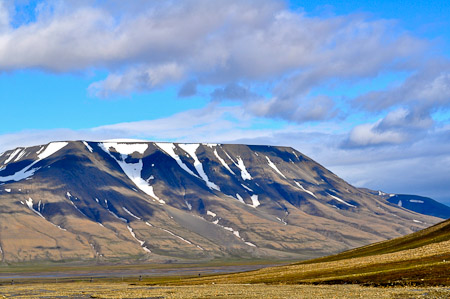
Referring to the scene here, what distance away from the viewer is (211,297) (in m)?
76.3

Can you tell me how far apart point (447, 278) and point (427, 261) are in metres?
22.2

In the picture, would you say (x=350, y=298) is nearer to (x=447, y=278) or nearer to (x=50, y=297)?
(x=447, y=278)

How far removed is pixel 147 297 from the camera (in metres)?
84.8

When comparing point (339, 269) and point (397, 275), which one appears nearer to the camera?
point (397, 275)

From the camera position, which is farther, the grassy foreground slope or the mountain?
the grassy foreground slope

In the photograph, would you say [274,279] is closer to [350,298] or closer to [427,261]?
[427,261]

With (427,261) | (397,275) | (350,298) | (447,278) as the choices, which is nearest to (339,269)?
(427,261)

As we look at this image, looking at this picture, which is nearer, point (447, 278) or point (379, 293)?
point (379, 293)

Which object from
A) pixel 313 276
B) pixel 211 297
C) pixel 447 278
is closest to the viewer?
pixel 447 278

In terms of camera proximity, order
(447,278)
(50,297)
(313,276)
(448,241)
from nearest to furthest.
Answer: (447,278)
(50,297)
(313,276)
(448,241)

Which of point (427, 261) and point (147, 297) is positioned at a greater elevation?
point (427, 261)

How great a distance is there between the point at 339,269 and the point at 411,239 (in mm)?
44813

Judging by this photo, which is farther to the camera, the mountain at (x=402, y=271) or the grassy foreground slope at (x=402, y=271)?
the grassy foreground slope at (x=402, y=271)

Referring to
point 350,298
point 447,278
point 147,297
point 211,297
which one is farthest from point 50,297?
point 447,278
